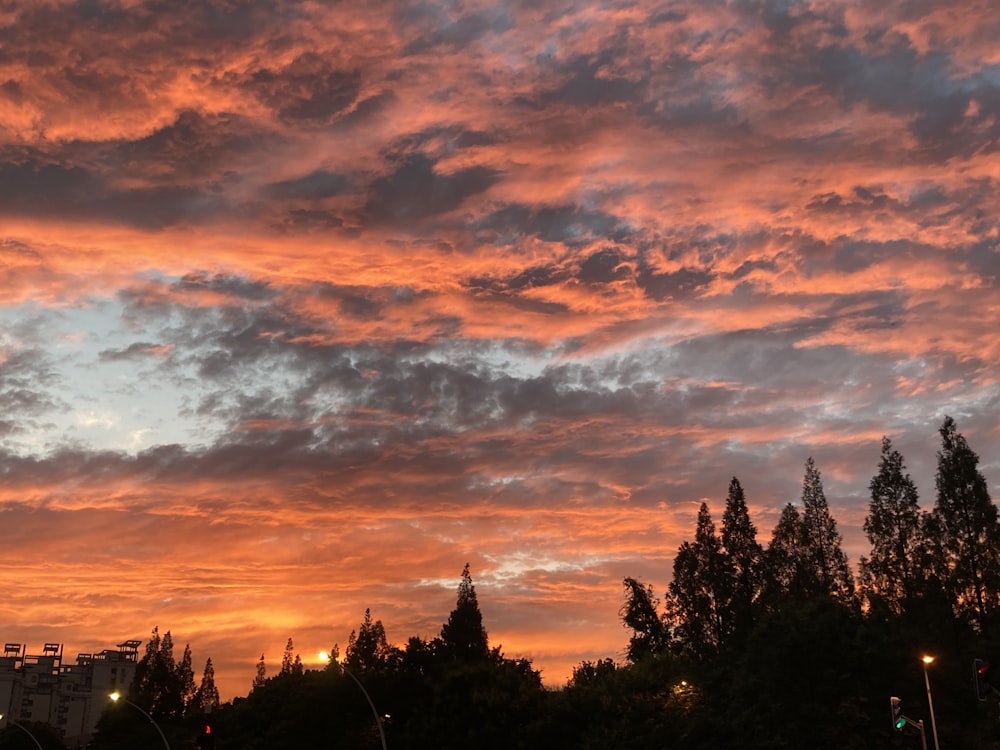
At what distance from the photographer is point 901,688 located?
6100cm

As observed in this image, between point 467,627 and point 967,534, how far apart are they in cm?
6154

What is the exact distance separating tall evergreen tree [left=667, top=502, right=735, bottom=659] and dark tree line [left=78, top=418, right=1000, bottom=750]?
0.41 ft

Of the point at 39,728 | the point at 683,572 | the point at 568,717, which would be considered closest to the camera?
the point at 568,717

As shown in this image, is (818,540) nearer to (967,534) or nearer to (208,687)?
(967,534)

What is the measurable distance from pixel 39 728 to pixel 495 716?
317 feet

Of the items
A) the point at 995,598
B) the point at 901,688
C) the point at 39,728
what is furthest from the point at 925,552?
the point at 39,728

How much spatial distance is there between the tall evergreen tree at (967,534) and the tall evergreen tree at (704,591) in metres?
20.7

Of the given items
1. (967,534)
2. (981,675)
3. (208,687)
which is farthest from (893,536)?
(208,687)

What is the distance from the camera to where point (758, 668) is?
6550cm

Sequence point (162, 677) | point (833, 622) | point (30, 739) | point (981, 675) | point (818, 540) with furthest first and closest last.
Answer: point (162, 677) < point (30, 739) < point (818, 540) < point (833, 622) < point (981, 675)

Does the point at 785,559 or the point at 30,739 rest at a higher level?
the point at 785,559

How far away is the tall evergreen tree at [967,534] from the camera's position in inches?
Result: 2744

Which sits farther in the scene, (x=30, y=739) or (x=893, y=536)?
(x=30, y=739)

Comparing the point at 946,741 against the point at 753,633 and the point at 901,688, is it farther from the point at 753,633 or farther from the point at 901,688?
the point at 753,633
